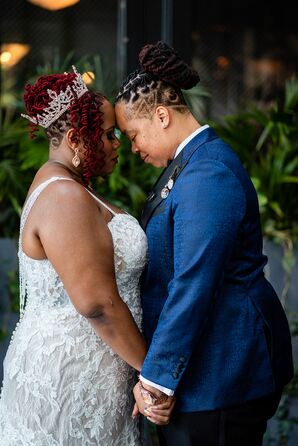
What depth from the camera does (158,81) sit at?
306 cm

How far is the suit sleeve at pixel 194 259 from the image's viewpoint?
282cm

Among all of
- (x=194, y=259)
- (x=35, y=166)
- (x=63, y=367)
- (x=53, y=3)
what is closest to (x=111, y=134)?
(x=194, y=259)

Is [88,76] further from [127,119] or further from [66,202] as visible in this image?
[66,202]

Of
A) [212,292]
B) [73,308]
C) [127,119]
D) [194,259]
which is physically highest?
[127,119]

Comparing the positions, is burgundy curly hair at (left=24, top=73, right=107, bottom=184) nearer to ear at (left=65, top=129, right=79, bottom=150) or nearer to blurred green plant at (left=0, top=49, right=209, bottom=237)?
ear at (left=65, top=129, right=79, bottom=150)

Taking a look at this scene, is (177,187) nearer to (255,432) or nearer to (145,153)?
(145,153)

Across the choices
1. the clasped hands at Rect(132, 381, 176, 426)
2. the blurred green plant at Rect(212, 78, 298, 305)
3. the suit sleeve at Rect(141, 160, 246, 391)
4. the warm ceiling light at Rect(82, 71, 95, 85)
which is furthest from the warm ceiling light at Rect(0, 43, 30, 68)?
the clasped hands at Rect(132, 381, 176, 426)

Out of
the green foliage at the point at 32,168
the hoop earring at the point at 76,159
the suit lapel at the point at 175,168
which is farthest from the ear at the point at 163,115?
the green foliage at the point at 32,168

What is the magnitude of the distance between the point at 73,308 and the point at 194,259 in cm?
55

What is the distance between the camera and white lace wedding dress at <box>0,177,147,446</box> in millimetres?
3078

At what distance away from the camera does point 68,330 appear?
3080 mm

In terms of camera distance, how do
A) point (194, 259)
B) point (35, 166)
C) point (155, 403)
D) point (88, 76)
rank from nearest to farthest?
point (194, 259), point (155, 403), point (88, 76), point (35, 166)

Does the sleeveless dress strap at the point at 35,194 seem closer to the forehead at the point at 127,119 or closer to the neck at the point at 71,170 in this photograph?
the neck at the point at 71,170

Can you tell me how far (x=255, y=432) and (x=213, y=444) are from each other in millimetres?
198
